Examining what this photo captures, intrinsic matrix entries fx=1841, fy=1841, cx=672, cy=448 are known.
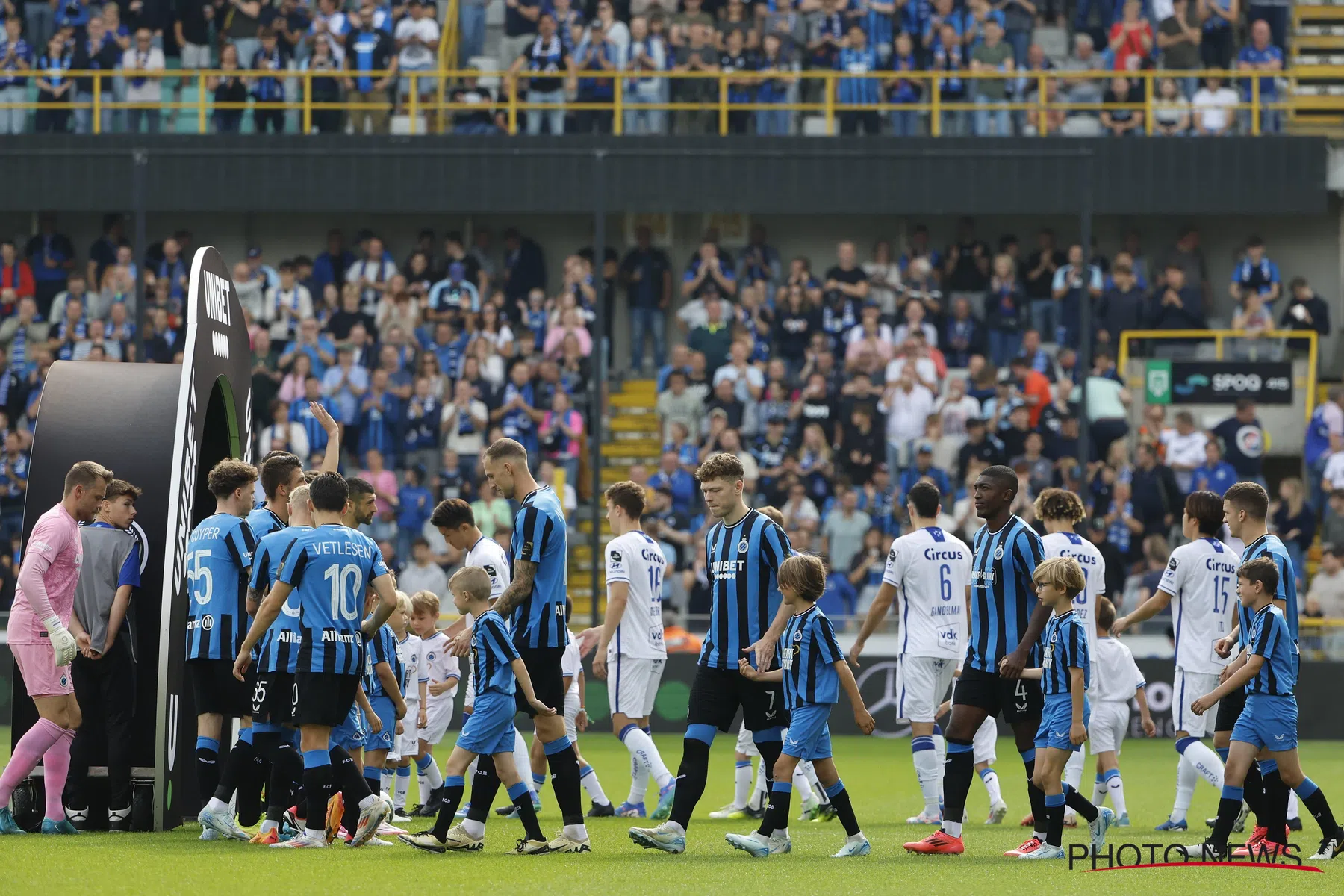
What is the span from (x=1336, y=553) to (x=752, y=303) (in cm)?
773

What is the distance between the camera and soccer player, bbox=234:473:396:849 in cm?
887

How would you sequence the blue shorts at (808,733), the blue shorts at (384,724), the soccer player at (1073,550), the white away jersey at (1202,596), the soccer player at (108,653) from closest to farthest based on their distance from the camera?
the blue shorts at (808,733), the soccer player at (108,653), the blue shorts at (384,724), the soccer player at (1073,550), the white away jersey at (1202,596)

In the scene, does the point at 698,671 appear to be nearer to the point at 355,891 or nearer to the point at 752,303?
the point at 355,891

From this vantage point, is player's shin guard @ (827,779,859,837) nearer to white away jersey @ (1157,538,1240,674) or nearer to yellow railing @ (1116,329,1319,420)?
white away jersey @ (1157,538,1240,674)

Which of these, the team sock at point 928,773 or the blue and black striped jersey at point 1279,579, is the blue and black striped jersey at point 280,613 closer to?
the team sock at point 928,773

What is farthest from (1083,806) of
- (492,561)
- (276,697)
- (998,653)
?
(276,697)

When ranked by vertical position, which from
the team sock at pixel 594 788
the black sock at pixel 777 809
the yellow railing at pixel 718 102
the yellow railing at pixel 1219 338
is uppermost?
the yellow railing at pixel 718 102

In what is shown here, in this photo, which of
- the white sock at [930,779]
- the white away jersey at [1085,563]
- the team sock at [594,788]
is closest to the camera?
the white away jersey at [1085,563]

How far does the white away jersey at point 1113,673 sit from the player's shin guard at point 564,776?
3.98m

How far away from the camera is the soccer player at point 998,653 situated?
9305mm

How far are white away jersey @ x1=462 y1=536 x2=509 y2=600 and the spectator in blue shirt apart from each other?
14.6 meters

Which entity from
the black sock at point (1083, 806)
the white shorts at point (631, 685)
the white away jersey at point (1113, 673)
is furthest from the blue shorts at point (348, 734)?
the white away jersey at point (1113, 673)

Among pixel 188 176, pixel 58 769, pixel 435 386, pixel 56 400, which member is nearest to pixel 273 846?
pixel 58 769

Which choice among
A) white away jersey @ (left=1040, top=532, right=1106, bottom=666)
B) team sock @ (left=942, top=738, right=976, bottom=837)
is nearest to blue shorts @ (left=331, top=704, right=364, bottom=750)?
team sock @ (left=942, top=738, right=976, bottom=837)
